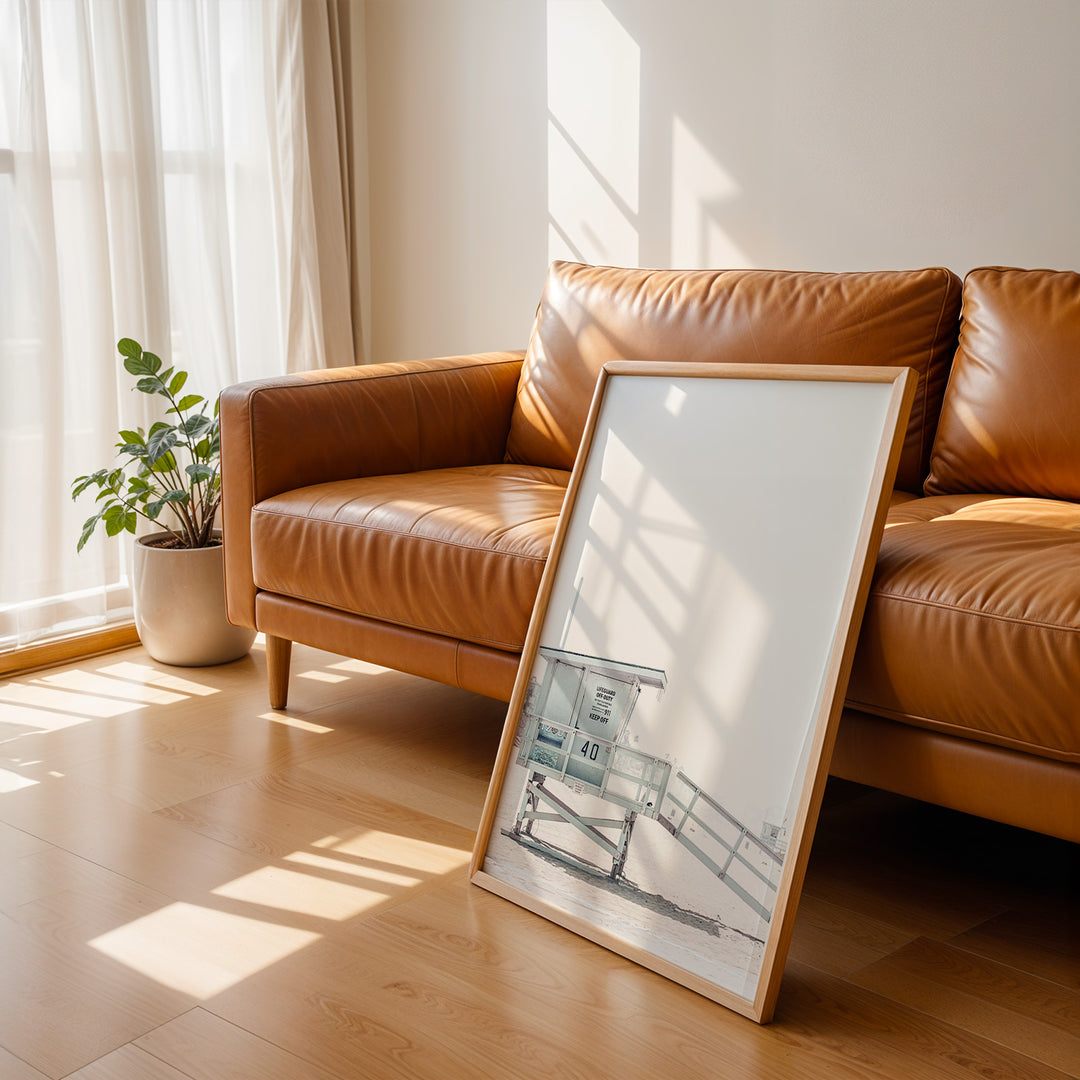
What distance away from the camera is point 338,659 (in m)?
2.89

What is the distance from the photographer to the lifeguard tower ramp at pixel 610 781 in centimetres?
150

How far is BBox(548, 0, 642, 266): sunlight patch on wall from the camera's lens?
293cm

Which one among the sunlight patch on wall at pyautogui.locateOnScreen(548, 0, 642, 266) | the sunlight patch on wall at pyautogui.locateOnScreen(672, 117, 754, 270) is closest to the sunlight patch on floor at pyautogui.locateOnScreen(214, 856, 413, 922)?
the sunlight patch on wall at pyautogui.locateOnScreen(672, 117, 754, 270)

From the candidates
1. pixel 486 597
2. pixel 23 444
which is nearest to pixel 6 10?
pixel 23 444

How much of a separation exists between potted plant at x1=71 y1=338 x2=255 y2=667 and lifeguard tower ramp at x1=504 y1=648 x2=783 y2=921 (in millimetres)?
1221

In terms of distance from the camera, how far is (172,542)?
2873 mm

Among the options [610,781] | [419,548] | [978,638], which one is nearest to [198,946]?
[610,781]

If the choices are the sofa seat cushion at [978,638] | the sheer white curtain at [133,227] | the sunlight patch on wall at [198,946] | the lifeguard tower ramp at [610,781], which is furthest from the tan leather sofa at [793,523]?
the sheer white curtain at [133,227]

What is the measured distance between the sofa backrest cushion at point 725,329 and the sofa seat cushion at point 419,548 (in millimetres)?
235

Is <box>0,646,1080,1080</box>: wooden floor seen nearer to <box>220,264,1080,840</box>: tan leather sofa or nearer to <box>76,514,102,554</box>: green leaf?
<box>220,264,1080,840</box>: tan leather sofa

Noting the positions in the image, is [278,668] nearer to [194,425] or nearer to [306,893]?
[194,425]

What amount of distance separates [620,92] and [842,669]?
1.92 meters

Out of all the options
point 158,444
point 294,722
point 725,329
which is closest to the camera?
point 725,329

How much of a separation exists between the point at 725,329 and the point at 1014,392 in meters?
0.54
